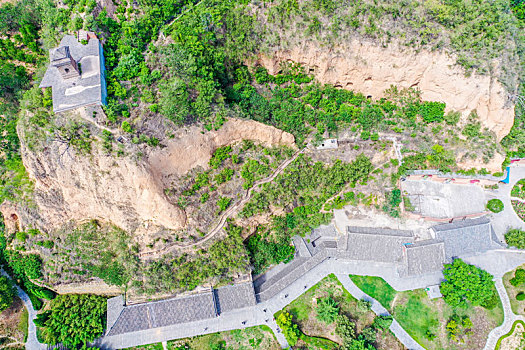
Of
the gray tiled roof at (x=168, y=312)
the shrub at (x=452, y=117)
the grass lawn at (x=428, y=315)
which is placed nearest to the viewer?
the gray tiled roof at (x=168, y=312)

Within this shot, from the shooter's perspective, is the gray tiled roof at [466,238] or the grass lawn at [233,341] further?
the gray tiled roof at [466,238]

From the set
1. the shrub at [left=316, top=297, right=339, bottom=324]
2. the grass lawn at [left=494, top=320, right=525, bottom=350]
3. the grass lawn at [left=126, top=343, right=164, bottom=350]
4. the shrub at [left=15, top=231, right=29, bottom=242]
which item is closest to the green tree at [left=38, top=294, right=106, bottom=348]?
the grass lawn at [left=126, top=343, right=164, bottom=350]

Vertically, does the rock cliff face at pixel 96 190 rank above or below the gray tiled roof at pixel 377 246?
above

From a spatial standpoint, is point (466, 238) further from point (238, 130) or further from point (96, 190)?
point (96, 190)

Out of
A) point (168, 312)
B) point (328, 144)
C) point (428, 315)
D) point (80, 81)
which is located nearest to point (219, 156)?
point (328, 144)

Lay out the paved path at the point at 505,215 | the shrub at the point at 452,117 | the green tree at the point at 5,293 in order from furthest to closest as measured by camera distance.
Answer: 1. the shrub at the point at 452,117
2. the paved path at the point at 505,215
3. the green tree at the point at 5,293

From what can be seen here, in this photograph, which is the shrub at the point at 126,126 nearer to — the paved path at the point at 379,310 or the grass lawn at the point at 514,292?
the paved path at the point at 379,310

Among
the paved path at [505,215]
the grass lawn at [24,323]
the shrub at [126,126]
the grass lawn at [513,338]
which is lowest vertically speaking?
the grass lawn at [513,338]

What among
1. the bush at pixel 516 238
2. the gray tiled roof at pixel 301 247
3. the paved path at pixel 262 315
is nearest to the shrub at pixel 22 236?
the paved path at pixel 262 315
